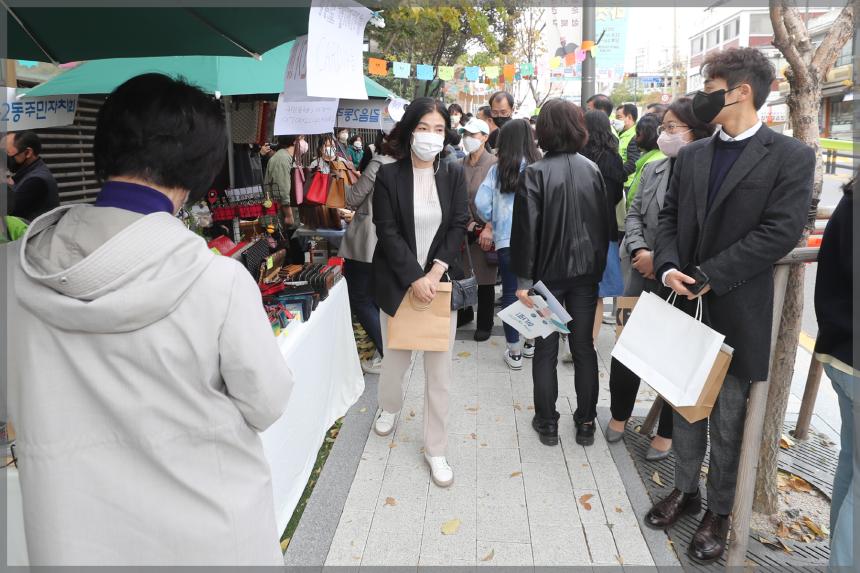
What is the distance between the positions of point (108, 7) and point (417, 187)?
1671 millimetres

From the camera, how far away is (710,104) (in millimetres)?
2623

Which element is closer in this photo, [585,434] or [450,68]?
[585,434]

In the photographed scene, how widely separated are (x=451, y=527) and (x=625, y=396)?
144cm

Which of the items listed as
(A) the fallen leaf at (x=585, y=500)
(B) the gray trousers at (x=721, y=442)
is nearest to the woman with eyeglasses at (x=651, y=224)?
(A) the fallen leaf at (x=585, y=500)

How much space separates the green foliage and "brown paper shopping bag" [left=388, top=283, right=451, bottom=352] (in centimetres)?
861

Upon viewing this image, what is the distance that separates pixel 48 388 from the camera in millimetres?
1390

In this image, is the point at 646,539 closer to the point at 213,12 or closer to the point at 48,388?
the point at 48,388

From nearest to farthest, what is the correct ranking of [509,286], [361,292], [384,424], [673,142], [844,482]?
[844,482], [673,142], [384,424], [361,292], [509,286]

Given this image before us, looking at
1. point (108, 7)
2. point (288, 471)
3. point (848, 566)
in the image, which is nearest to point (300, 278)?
point (288, 471)

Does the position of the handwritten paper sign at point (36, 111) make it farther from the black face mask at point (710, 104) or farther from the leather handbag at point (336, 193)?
the black face mask at point (710, 104)

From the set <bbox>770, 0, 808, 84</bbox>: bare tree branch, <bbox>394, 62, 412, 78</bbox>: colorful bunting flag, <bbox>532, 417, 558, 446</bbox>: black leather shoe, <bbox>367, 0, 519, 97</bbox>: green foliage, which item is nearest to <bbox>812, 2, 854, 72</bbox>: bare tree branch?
<bbox>770, 0, 808, 84</bbox>: bare tree branch

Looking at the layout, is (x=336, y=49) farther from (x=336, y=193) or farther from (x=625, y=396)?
(x=336, y=193)

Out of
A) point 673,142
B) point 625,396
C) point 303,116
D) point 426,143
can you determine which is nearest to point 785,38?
point 673,142

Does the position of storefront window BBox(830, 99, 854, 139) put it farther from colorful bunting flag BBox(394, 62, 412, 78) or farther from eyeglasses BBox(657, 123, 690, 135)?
eyeglasses BBox(657, 123, 690, 135)
